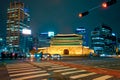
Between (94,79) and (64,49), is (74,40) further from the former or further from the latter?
(94,79)

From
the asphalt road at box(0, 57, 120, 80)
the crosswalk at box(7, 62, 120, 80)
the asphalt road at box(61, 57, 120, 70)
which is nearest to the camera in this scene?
the crosswalk at box(7, 62, 120, 80)

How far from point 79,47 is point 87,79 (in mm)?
141133

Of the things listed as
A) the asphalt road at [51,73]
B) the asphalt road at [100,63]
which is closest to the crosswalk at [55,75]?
the asphalt road at [51,73]

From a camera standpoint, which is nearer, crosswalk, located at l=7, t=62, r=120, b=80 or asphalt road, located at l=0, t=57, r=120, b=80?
crosswalk, located at l=7, t=62, r=120, b=80

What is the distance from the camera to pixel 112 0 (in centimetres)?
1747

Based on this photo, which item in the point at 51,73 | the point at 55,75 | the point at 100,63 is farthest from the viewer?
the point at 100,63

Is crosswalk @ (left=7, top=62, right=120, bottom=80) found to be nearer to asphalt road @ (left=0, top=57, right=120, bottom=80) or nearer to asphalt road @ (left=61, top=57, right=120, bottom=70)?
asphalt road @ (left=0, top=57, right=120, bottom=80)

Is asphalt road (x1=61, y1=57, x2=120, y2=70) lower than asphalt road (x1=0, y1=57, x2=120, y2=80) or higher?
→ higher

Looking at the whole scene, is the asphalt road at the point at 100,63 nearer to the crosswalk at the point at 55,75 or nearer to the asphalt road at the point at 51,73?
the asphalt road at the point at 51,73

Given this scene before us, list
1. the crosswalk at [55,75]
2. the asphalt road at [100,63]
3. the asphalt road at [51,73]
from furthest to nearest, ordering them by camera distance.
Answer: the asphalt road at [100,63] → the asphalt road at [51,73] → the crosswalk at [55,75]

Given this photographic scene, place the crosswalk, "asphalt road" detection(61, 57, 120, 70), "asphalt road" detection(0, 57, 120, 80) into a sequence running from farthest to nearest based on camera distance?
"asphalt road" detection(61, 57, 120, 70) < "asphalt road" detection(0, 57, 120, 80) < the crosswalk

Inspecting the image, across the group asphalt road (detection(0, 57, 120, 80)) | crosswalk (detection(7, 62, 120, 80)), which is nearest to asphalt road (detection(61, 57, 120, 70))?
asphalt road (detection(0, 57, 120, 80))

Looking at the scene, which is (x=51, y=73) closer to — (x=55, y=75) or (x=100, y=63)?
(x=55, y=75)

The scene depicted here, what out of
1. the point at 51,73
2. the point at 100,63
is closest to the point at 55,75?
the point at 51,73
